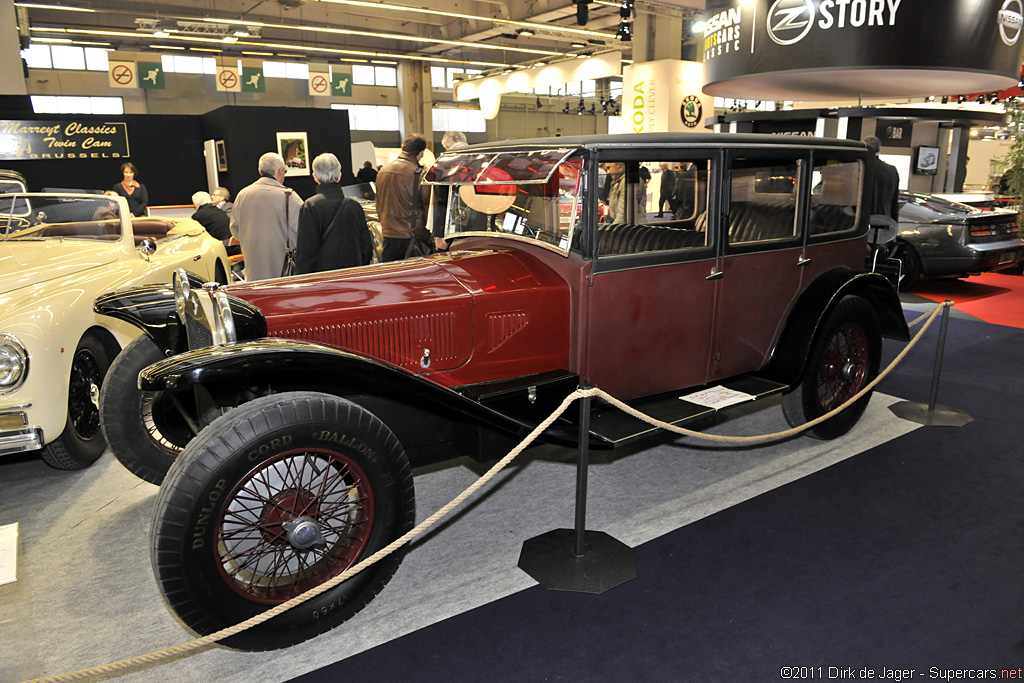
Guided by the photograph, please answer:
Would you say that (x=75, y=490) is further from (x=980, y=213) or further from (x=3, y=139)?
(x=3, y=139)

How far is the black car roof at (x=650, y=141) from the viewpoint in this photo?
9.70 feet

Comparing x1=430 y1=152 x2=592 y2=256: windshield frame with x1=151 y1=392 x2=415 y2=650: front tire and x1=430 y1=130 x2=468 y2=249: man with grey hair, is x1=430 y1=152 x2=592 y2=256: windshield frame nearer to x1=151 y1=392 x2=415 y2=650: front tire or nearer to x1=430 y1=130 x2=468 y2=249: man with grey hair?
x1=430 y1=130 x2=468 y2=249: man with grey hair

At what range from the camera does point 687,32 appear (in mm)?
21234

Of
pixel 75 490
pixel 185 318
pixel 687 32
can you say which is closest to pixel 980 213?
pixel 185 318

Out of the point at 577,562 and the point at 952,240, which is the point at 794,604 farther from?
the point at 952,240

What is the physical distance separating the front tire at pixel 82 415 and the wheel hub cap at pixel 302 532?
212 cm

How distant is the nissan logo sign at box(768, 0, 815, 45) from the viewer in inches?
273

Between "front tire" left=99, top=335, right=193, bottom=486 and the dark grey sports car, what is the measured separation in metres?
8.48

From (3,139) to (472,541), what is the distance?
14.9 m

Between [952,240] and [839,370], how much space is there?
18.1 feet

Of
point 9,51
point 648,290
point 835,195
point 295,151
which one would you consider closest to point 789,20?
point 835,195

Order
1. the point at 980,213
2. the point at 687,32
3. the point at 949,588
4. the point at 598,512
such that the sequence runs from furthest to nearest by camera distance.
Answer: the point at 687,32 → the point at 980,213 → the point at 598,512 → the point at 949,588

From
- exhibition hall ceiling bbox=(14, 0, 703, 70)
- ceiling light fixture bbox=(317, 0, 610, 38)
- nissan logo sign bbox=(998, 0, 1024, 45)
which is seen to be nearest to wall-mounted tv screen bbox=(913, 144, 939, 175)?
exhibition hall ceiling bbox=(14, 0, 703, 70)

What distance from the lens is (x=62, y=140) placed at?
15258 millimetres
